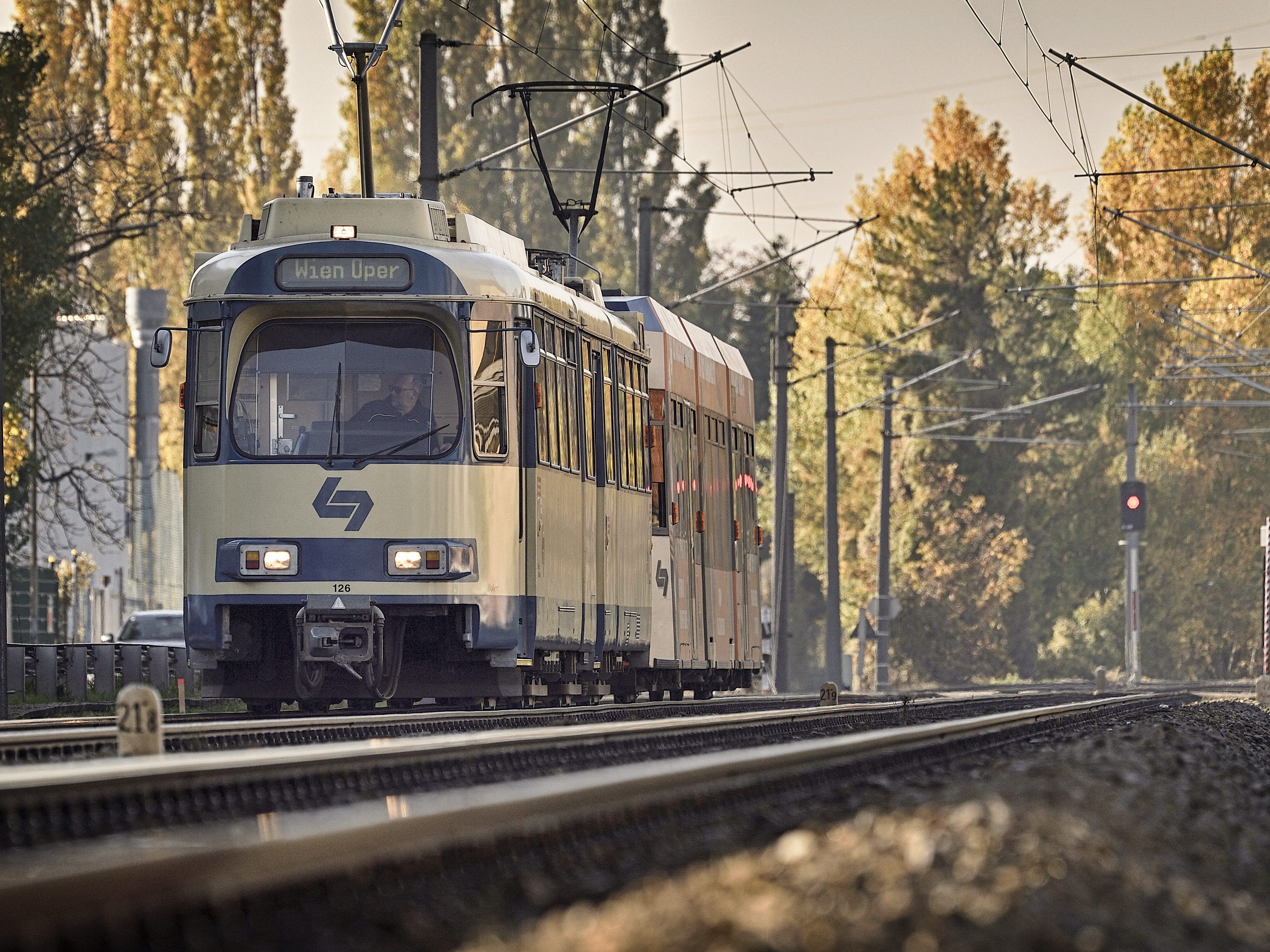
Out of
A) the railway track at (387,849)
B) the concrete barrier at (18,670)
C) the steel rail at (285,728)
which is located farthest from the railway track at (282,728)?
the concrete barrier at (18,670)

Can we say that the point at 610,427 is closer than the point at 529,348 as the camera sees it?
No

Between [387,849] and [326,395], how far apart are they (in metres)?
10.7

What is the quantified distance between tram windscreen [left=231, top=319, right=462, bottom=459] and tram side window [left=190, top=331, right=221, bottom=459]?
0.46 feet

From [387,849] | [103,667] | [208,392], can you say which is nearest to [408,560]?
[208,392]

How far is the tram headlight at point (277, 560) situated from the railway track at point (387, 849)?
5.06 metres

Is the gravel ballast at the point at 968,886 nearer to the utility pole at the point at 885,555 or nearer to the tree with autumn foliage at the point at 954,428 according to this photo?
the utility pole at the point at 885,555

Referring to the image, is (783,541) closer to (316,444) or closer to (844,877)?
(316,444)

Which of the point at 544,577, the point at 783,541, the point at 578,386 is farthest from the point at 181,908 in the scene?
the point at 783,541

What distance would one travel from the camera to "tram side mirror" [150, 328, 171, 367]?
16719 mm

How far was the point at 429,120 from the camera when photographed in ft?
89.9

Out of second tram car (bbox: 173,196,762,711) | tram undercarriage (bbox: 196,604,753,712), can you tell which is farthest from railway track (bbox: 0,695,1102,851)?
second tram car (bbox: 173,196,762,711)

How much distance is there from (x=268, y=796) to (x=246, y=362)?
305 inches

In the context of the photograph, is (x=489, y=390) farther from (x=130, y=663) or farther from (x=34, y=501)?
(x=34, y=501)

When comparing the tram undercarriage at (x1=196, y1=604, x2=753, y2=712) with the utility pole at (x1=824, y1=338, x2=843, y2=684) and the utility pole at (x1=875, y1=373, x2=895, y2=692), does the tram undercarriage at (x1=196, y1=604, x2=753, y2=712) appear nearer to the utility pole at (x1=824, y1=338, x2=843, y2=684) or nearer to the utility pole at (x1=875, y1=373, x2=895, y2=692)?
the utility pole at (x1=824, y1=338, x2=843, y2=684)
